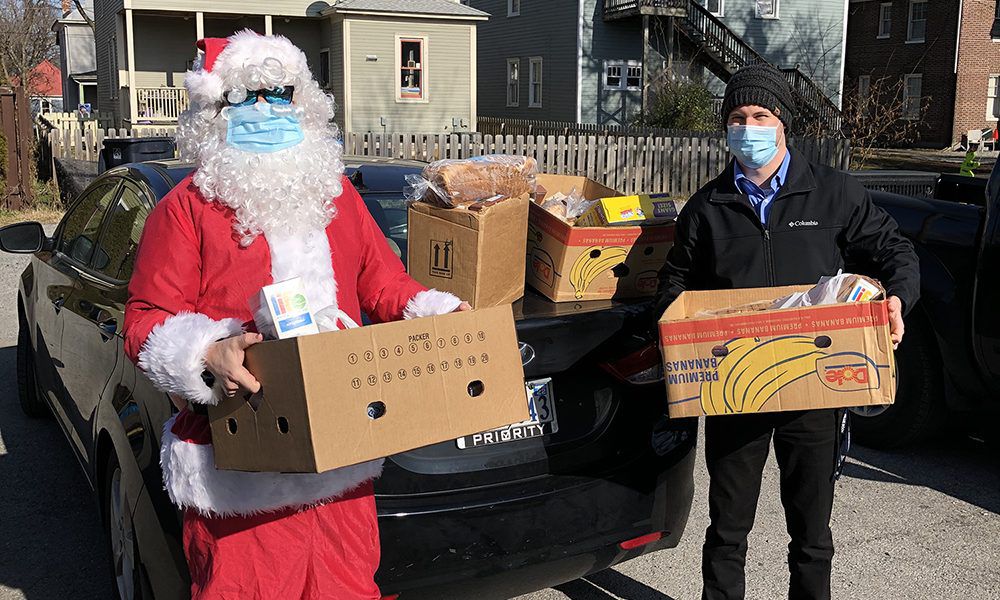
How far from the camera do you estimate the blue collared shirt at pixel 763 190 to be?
315 cm

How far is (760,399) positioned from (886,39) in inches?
1605

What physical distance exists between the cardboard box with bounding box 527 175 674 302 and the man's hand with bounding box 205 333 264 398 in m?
1.49

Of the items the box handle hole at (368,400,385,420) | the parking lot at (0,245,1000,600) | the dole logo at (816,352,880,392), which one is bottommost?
the parking lot at (0,245,1000,600)

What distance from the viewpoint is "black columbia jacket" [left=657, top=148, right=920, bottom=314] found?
3111 millimetres

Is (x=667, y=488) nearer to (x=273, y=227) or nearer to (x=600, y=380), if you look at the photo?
(x=600, y=380)

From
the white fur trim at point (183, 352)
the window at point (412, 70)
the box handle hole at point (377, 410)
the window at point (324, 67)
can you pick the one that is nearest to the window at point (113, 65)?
the window at point (324, 67)

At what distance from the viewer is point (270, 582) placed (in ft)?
8.06

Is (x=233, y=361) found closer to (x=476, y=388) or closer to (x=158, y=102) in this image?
(x=476, y=388)

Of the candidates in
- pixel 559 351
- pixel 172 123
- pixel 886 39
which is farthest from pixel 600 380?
pixel 886 39

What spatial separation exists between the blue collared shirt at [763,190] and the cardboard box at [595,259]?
474 mm

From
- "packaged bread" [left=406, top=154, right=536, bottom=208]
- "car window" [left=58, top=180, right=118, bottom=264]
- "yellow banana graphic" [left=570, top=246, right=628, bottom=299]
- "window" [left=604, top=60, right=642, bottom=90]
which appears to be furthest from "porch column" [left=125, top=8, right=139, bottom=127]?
"yellow banana graphic" [left=570, top=246, right=628, bottom=299]

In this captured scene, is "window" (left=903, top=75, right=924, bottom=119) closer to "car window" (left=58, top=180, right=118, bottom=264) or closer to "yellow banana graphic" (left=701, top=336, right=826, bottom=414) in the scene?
"car window" (left=58, top=180, right=118, bottom=264)

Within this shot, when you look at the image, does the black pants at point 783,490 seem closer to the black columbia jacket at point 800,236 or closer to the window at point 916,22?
the black columbia jacket at point 800,236

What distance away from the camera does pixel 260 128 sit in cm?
247
